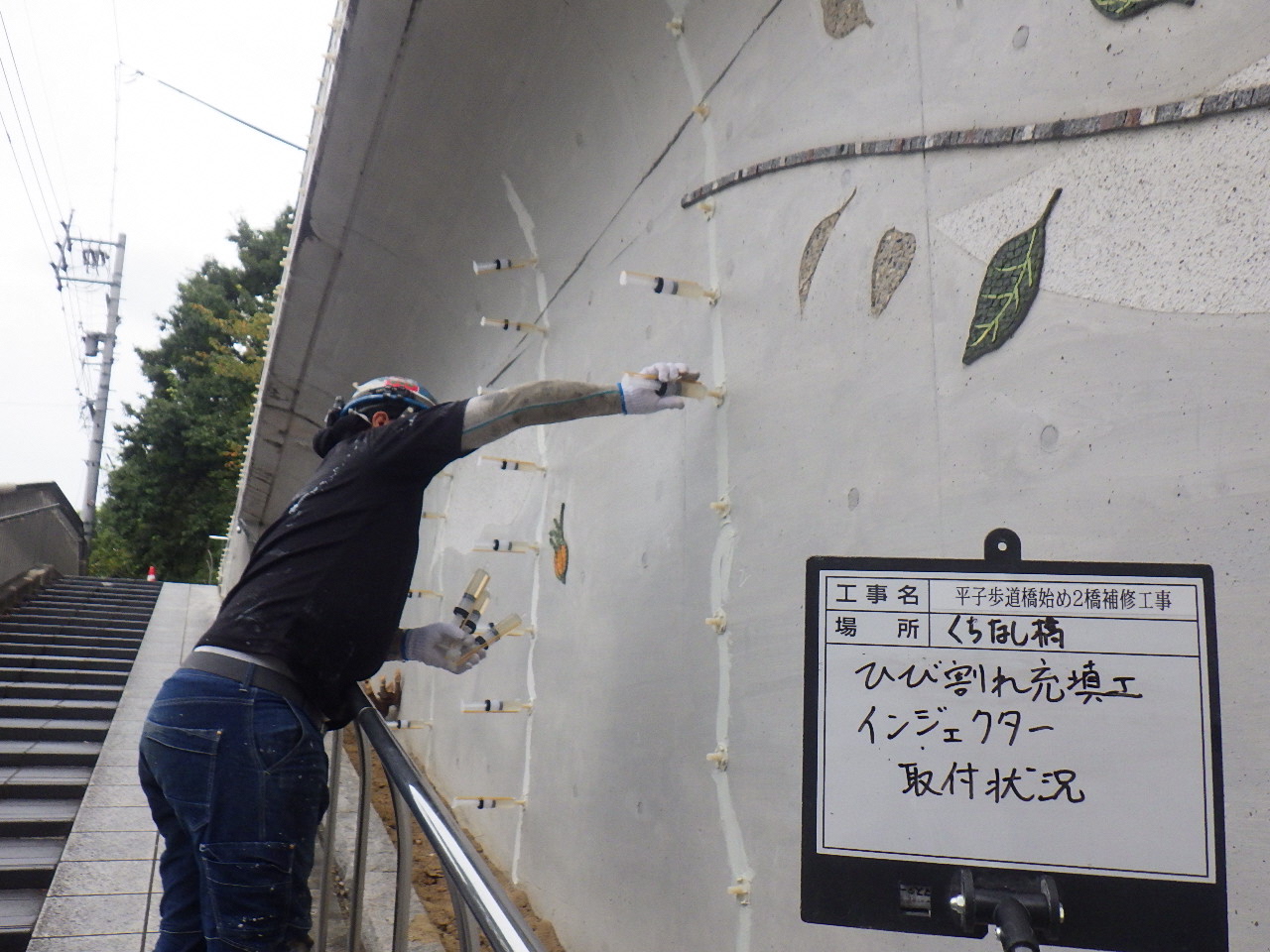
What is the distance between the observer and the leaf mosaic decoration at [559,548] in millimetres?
3182

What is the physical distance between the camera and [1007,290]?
60.1 inches

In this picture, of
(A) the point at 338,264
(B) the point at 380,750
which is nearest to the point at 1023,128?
(B) the point at 380,750

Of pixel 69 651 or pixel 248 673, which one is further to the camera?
pixel 69 651

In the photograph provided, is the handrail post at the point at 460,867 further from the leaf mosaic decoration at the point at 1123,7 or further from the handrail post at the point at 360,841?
the leaf mosaic decoration at the point at 1123,7

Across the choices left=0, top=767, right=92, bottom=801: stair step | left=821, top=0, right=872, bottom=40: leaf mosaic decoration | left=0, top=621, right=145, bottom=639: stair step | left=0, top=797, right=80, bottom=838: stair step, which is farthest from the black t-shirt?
left=0, top=621, right=145, bottom=639: stair step

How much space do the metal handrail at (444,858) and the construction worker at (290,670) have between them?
156 millimetres

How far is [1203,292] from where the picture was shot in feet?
4.13

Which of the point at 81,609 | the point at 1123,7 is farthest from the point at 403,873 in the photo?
the point at 81,609

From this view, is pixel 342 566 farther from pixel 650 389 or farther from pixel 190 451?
pixel 190 451

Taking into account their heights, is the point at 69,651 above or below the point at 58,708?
above

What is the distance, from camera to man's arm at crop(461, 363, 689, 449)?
6.91 ft

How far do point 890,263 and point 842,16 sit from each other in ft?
1.82

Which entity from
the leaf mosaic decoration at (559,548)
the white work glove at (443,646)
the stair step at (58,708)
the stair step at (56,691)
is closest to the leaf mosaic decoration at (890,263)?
the white work glove at (443,646)

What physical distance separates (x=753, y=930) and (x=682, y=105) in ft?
6.44
